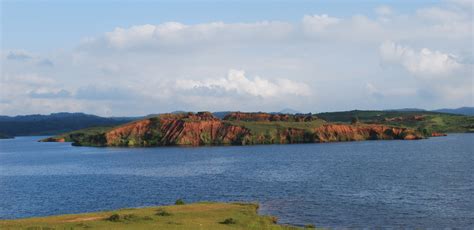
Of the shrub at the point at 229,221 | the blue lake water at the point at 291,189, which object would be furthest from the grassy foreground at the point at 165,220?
the blue lake water at the point at 291,189

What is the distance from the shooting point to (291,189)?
90125 mm

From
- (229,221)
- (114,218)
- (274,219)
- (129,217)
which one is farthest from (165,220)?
(274,219)

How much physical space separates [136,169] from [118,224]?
87.5 meters

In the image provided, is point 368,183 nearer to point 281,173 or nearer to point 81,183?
point 281,173

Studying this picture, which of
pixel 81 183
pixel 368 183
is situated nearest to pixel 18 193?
pixel 81 183

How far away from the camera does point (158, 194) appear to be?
3565 inches

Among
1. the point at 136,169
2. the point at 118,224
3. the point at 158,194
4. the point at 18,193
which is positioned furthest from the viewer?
the point at 136,169

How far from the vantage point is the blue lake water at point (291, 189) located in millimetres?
67375

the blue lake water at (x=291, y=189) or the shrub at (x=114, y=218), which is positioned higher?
the shrub at (x=114, y=218)

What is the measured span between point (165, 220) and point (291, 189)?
36987 millimetres

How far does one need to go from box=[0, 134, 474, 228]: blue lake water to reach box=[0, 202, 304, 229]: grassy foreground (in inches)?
228

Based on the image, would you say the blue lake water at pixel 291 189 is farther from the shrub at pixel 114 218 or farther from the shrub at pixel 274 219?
the shrub at pixel 114 218

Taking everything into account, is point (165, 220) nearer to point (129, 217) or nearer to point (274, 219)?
point (129, 217)

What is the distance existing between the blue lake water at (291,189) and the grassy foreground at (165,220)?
5783 mm
